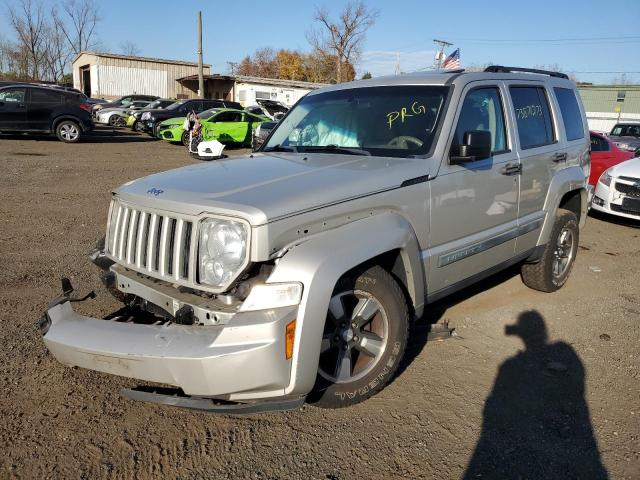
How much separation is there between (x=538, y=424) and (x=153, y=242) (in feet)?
8.07

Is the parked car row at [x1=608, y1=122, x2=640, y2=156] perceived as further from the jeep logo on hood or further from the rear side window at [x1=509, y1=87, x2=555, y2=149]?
the jeep logo on hood

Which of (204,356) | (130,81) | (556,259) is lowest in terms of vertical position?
(556,259)

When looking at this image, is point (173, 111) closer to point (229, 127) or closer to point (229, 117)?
point (229, 117)

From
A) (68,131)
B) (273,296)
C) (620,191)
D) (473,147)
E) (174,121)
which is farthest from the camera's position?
(174,121)

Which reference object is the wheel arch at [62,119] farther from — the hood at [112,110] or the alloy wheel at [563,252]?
the alloy wheel at [563,252]

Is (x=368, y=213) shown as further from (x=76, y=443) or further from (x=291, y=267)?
(x=76, y=443)

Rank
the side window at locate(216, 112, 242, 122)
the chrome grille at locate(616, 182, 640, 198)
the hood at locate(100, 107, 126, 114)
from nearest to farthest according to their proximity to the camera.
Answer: the chrome grille at locate(616, 182, 640, 198)
the side window at locate(216, 112, 242, 122)
the hood at locate(100, 107, 126, 114)

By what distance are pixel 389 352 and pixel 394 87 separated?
2.06m

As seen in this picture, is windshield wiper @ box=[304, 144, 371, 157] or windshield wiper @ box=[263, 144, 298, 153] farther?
windshield wiper @ box=[263, 144, 298, 153]

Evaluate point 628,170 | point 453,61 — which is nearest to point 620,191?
point 628,170

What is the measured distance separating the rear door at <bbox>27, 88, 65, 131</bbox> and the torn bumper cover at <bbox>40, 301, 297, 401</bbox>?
672 inches

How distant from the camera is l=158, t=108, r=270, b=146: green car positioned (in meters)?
19.1

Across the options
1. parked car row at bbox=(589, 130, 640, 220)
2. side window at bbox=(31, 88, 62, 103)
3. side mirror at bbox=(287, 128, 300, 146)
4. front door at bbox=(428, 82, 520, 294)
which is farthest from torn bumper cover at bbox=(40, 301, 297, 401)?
side window at bbox=(31, 88, 62, 103)

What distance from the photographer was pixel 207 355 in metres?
2.46
